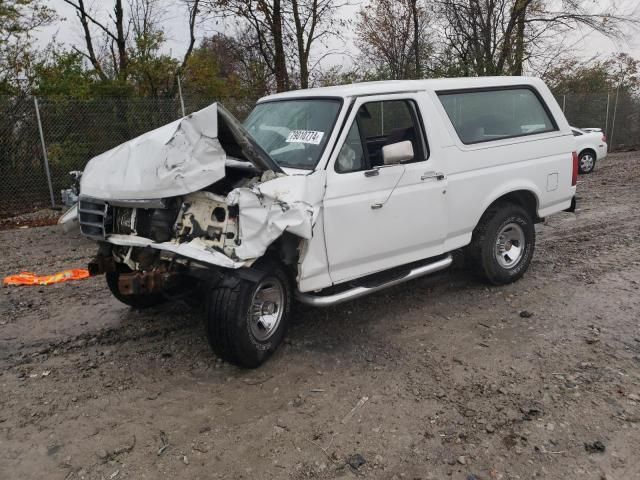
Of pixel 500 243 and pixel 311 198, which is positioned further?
pixel 500 243

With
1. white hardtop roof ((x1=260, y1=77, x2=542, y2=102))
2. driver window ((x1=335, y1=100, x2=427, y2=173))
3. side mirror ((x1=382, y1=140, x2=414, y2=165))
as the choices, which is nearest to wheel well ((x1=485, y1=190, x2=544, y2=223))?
white hardtop roof ((x1=260, y1=77, x2=542, y2=102))

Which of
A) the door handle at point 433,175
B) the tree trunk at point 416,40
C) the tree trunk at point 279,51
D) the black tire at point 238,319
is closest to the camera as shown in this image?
the black tire at point 238,319

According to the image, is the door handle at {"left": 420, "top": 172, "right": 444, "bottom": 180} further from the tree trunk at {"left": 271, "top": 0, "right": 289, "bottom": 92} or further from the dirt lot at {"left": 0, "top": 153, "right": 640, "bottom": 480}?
the tree trunk at {"left": 271, "top": 0, "right": 289, "bottom": 92}

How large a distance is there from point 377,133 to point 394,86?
0.70 m

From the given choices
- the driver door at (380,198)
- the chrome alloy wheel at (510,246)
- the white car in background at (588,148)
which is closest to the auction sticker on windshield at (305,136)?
the driver door at (380,198)

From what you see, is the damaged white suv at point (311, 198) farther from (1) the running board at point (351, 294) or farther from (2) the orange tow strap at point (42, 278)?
(2) the orange tow strap at point (42, 278)

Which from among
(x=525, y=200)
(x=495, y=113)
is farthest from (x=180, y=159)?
(x=525, y=200)

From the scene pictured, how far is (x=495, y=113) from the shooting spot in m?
5.44

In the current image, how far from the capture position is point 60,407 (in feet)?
11.7

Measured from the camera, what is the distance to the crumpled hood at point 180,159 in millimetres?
3654

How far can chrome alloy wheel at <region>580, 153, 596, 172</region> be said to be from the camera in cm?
1388

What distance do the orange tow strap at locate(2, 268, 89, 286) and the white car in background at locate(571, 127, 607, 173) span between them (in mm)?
12359

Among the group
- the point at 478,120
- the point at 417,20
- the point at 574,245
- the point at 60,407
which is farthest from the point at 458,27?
the point at 60,407

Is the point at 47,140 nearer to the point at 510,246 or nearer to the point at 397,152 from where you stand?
the point at 397,152
